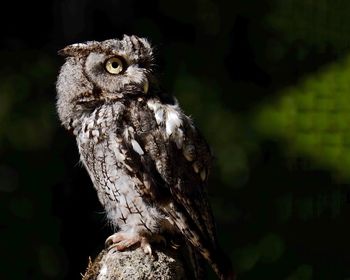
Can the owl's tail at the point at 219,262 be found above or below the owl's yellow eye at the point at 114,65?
below

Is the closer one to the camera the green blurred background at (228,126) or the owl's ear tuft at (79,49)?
the owl's ear tuft at (79,49)

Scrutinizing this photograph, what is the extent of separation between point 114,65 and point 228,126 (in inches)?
58.2

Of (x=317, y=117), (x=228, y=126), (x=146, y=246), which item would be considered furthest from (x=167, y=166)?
(x=317, y=117)

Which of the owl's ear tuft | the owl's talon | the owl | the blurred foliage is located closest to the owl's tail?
the owl

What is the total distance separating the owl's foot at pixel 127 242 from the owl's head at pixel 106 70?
0.34 m

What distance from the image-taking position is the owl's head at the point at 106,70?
2057 mm

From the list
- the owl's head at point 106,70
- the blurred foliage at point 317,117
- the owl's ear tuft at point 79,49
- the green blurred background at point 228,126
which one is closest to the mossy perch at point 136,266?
the owl's head at point 106,70

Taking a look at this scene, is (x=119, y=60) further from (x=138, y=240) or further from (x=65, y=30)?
(x=65, y=30)

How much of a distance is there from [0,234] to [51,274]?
0.93 feet

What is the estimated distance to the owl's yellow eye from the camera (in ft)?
6.81

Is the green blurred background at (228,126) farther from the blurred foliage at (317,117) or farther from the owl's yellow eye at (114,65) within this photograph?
the owl's yellow eye at (114,65)

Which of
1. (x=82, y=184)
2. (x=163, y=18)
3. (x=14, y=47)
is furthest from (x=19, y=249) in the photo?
(x=163, y=18)

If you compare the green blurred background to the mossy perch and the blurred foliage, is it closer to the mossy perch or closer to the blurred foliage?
the blurred foliage

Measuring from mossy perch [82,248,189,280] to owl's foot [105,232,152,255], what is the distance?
13mm
